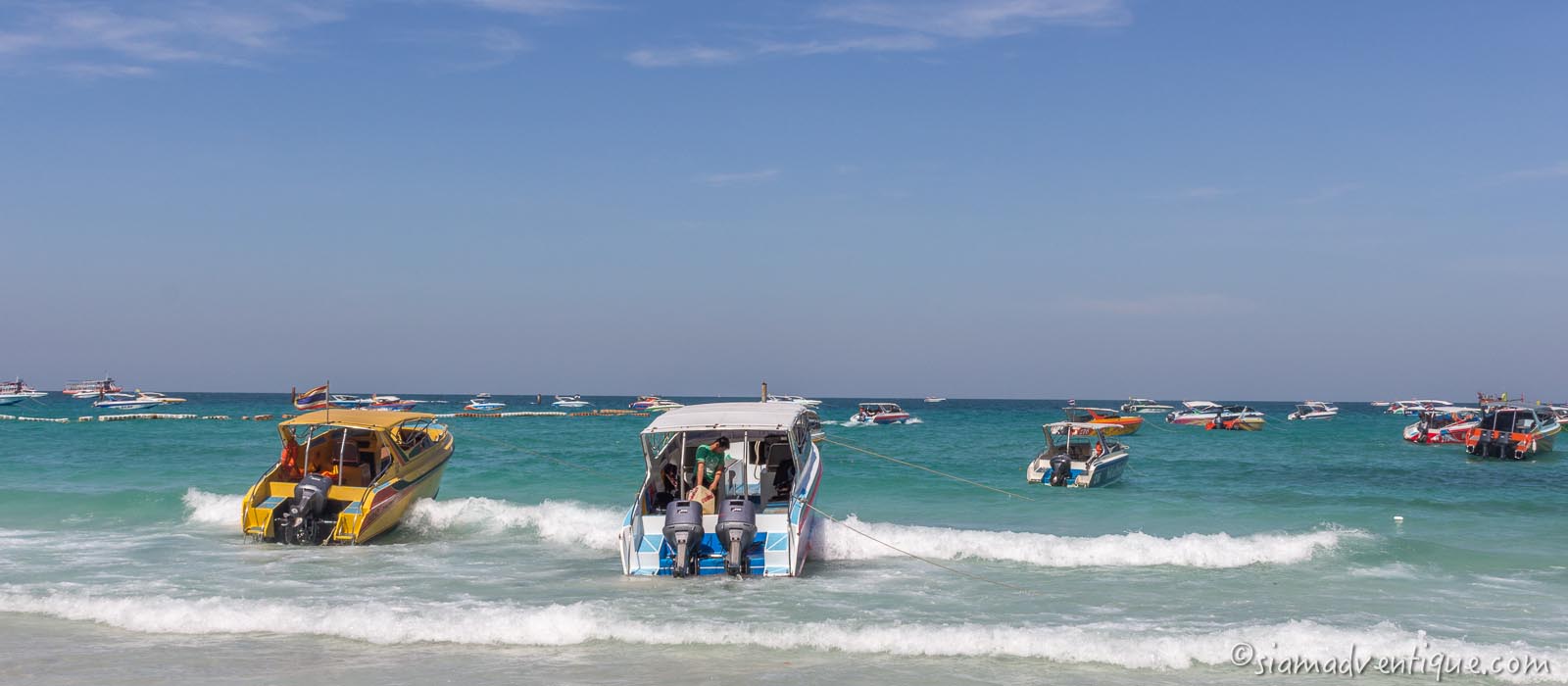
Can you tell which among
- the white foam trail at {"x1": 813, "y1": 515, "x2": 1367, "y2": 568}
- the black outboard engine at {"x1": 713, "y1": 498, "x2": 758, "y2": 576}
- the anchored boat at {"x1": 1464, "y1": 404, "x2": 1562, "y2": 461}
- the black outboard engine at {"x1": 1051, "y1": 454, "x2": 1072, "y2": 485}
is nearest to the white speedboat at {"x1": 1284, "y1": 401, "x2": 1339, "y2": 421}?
the anchored boat at {"x1": 1464, "y1": 404, "x2": 1562, "y2": 461}

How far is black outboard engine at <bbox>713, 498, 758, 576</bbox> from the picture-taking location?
1305 cm

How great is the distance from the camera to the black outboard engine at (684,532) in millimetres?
13008

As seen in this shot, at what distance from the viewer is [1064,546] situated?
1579 cm

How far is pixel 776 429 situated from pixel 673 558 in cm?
218

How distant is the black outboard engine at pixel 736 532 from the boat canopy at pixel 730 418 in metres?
1.25

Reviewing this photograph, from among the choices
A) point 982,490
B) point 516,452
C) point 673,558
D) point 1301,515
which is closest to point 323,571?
point 673,558

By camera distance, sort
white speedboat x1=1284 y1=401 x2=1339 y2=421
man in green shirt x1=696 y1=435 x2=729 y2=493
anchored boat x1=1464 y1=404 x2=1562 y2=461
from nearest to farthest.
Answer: man in green shirt x1=696 y1=435 x2=729 y2=493, anchored boat x1=1464 y1=404 x2=1562 y2=461, white speedboat x1=1284 y1=401 x2=1339 y2=421

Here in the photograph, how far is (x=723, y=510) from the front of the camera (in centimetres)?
1327

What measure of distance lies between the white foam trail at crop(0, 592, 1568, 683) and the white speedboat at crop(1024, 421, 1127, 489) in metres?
15.2

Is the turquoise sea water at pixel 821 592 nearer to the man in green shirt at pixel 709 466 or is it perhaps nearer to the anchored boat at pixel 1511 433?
the man in green shirt at pixel 709 466

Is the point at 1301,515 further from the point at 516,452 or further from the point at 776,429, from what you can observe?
the point at 516,452

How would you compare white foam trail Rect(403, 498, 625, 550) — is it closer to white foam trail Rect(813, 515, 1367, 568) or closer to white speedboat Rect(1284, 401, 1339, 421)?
white foam trail Rect(813, 515, 1367, 568)

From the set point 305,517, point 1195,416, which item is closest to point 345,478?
point 305,517

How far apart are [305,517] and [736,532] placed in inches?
283
